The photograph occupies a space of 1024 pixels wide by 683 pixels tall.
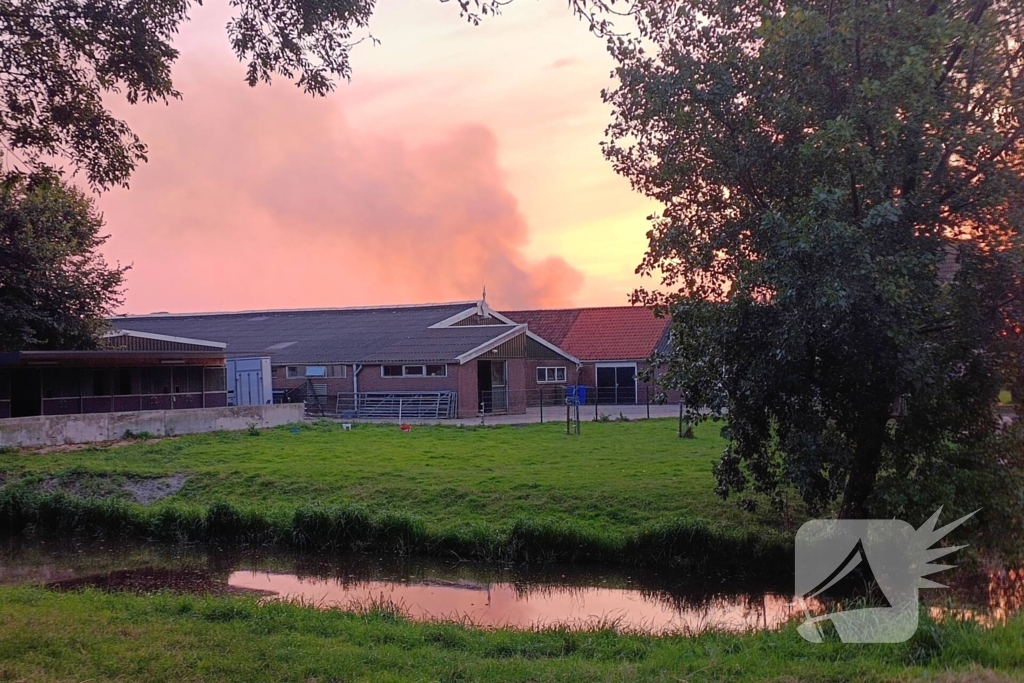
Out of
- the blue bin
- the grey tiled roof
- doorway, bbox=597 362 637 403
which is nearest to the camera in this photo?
the grey tiled roof

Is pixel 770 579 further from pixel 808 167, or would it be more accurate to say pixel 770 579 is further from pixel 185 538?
pixel 185 538

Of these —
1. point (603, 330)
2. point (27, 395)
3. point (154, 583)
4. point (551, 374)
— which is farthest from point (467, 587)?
point (603, 330)

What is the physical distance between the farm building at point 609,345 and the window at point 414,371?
266 inches

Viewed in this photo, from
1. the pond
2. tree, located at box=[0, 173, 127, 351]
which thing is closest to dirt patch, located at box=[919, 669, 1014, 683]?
the pond

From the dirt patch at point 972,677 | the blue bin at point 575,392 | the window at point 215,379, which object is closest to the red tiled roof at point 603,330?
the blue bin at point 575,392

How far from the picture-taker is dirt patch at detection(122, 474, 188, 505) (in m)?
17.8

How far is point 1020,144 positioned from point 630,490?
8114mm

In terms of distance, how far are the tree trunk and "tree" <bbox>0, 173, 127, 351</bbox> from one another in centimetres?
1902

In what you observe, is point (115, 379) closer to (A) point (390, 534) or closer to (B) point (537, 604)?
(A) point (390, 534)

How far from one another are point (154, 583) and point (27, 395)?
1887 centimetres

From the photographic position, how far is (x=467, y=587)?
39.8 ft

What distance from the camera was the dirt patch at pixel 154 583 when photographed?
11.5m

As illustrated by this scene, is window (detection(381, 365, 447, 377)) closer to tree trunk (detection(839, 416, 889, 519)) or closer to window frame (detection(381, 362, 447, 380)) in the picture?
window frame (detection(381, 362, 447, 380))

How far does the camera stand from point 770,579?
12297mm
